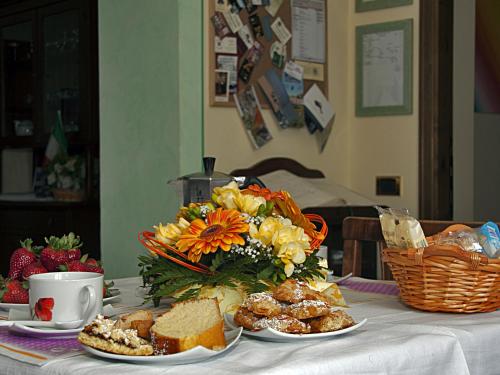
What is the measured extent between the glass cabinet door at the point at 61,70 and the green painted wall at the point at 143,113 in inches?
52.0

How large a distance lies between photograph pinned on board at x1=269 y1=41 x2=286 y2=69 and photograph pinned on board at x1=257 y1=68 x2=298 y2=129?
4 centimetres

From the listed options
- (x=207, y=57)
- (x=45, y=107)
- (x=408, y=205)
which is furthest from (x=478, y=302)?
(x=45, y=107)

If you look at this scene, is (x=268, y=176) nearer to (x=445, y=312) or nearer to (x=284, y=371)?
(x=445, y=312)

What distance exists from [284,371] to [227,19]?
2538 millimetres

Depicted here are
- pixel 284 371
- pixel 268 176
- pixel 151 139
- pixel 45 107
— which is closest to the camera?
pixel 284 371

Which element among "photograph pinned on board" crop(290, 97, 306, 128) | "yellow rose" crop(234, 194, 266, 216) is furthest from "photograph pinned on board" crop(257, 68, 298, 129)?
"yellow rose" crop(234, 194, 266, 216)

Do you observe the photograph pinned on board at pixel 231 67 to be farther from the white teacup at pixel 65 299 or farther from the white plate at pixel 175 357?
the white plate at pixel 175 357

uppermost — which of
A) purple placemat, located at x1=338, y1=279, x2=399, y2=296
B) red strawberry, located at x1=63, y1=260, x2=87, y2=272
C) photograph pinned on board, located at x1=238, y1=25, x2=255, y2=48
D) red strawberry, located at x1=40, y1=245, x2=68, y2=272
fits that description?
photograph pinned on board, located at x1=238, y1=25, x2=255, y2=48

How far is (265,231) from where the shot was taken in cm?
137

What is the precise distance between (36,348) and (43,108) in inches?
146

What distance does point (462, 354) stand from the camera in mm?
1205

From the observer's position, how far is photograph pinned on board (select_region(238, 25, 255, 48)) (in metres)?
3.45

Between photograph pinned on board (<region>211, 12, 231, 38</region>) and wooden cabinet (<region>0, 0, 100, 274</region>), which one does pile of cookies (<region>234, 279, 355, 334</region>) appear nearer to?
photograph pinned on board (<region>211, 12, 231, 38</region>)

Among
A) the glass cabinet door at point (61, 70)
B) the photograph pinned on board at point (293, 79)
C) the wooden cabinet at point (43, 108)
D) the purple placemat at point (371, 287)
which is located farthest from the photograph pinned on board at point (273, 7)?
the purple placemat at point (371, 287)
